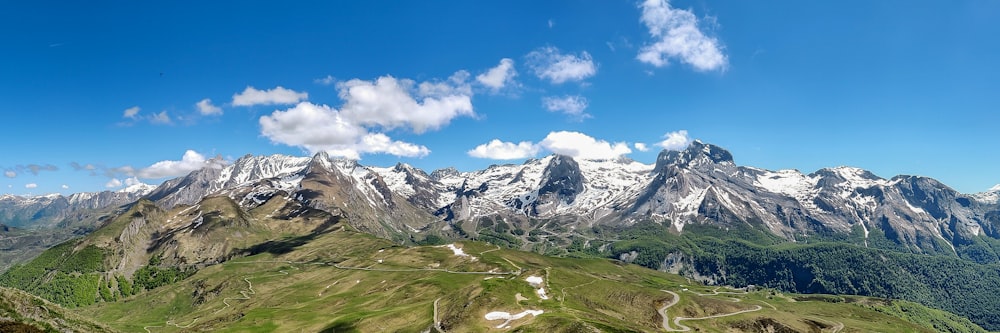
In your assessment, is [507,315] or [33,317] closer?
[33,317]

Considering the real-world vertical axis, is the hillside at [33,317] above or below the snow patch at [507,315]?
above

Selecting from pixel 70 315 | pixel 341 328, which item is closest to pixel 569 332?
pixel 341 328

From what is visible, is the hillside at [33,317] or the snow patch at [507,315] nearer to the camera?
the hillside at [33,317]

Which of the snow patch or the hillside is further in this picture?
the snow patch

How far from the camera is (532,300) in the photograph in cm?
19862

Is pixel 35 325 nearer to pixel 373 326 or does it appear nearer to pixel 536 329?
pixel 536 329

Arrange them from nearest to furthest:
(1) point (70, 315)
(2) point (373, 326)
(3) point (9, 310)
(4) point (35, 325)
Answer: (4) point (35, 325) < (3) point (9, 310) < (1) point (70, 315) < (2) point (373, 326)

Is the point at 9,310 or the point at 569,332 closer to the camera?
the point at 9,310

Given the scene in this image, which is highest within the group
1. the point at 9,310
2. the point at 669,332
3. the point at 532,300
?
the point at 9,310

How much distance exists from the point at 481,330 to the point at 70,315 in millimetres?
113764

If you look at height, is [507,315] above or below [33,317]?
below

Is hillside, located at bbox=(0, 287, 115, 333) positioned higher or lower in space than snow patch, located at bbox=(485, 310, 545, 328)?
higher

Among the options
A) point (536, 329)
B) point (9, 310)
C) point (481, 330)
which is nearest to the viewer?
point (9, 310)

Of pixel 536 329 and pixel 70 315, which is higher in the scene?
pixel 70 315
